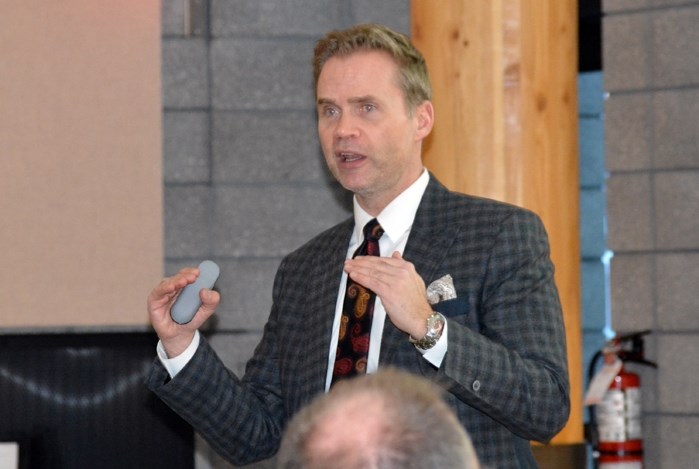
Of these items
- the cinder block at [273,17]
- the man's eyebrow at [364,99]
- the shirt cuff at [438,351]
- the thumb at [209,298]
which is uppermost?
the cinder block at [273,17]

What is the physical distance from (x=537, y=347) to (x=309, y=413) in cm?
111

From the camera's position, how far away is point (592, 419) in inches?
134

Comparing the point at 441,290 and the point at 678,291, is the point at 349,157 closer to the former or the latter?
the point at 441,290

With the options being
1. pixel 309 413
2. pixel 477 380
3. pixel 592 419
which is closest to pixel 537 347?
pixel 477 380

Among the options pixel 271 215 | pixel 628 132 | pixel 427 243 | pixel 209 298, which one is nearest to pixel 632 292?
pixel 628 132

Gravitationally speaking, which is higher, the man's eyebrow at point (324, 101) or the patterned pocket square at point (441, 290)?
the man's eyebrow at point (324, 101)

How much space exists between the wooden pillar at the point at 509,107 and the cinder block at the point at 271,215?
44 cm

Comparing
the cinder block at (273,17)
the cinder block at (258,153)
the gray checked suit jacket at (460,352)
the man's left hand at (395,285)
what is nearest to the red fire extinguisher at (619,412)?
the cinder block at (258,153)

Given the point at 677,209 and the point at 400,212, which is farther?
the point at 677,209

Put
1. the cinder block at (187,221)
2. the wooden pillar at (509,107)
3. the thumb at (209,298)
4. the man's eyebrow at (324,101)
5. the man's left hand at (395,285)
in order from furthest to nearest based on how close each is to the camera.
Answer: the cinder block at (187,221) → the wooden pillar at (509,107) → the man's eyebrow at (324,101) → the thumb at (209,298) → the man's left hand at (395,285)

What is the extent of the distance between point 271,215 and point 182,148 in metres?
0.32

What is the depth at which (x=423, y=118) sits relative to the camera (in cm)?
215

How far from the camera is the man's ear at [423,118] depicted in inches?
83.7

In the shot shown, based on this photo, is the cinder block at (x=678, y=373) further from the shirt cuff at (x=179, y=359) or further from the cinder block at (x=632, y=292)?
the shirt cuff at (x=179, y=359)
